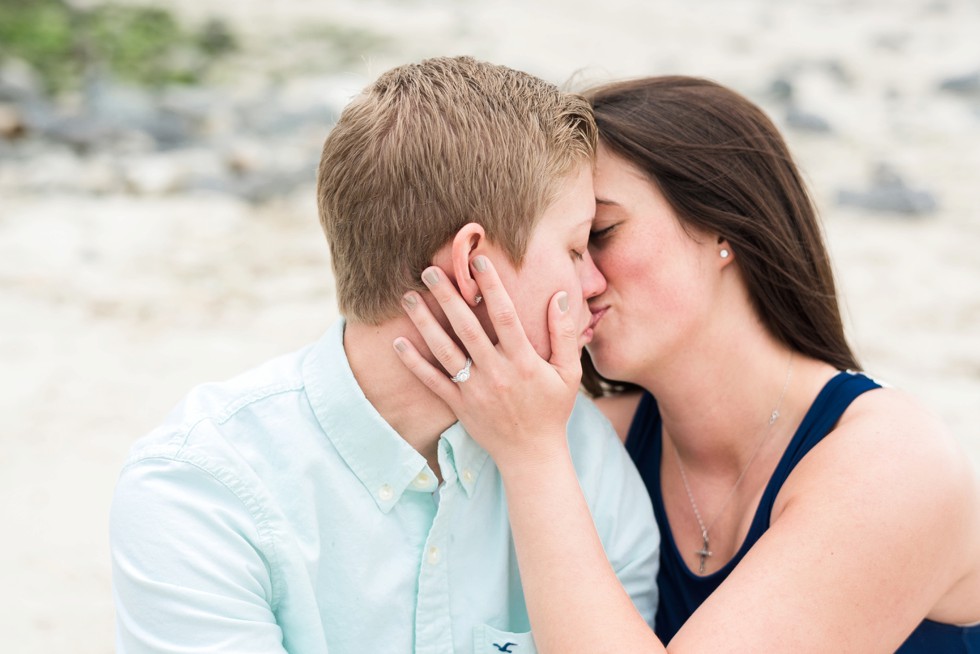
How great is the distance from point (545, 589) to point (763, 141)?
155 cm

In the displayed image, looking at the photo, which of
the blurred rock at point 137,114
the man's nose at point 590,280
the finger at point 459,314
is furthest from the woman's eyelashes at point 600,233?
the blurred rock at point 137,114

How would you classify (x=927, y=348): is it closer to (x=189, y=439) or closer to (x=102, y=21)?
(x=189, y=439)

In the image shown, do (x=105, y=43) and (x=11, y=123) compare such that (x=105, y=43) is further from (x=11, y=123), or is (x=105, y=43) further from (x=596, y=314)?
(x=596, y=314)

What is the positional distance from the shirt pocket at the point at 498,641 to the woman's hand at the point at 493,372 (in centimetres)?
42

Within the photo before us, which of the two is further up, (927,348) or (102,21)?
(102,21)

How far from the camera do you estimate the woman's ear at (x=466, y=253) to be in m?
2.28

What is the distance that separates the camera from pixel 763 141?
303 cm

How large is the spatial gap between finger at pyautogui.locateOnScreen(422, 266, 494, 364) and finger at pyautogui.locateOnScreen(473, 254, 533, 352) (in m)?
0.04

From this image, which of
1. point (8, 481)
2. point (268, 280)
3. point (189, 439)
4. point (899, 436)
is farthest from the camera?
point (268, 280)

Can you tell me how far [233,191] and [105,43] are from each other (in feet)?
21.9

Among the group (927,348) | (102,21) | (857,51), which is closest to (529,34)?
(857,51)

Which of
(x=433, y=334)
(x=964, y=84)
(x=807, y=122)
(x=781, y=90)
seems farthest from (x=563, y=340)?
(x=964, y=84)

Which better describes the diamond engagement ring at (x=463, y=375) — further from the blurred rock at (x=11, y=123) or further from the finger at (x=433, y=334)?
the blurred rock at (x=11, y=123)

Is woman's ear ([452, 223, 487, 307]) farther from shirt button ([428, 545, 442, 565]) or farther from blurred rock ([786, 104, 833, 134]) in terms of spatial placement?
blurred rock ([786, 104, 833, 134])
